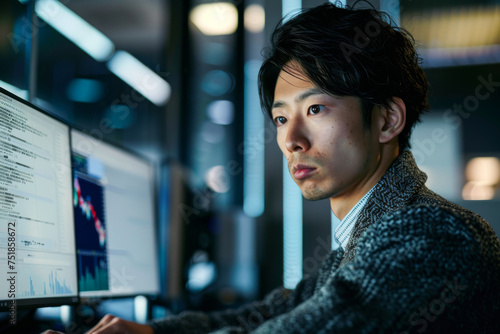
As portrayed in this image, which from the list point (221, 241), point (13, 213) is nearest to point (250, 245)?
point (221, 241)

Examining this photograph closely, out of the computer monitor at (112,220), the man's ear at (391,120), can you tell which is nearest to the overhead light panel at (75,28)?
the computer monitor at (112,220)

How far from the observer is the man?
→ 2.02 feet

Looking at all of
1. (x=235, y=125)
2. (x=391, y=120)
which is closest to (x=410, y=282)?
(x=391, y=120)

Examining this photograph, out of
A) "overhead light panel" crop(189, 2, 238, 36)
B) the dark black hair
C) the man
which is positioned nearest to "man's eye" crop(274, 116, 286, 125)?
the man

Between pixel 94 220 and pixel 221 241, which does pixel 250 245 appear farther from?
pixel 94 220

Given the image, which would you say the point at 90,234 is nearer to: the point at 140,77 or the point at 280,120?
the point at 280,120

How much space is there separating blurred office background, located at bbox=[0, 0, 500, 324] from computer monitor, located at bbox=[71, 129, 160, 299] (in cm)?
22

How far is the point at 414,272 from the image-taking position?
2.03 ft

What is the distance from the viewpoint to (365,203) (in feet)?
3.04

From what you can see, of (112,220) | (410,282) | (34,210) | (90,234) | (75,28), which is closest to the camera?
(410,282)

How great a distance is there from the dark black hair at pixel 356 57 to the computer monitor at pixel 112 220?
0.54 metres

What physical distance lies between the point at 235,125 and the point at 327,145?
180 centimetres

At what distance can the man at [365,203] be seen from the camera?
61cm

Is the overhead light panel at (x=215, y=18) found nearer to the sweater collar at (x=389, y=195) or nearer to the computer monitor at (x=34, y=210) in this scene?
the computer monitor at (x=34, y=210)
